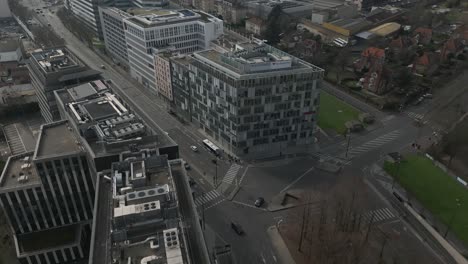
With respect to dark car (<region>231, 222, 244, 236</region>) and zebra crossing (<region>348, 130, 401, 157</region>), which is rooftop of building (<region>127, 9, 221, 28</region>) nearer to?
zebra crossing (<region>348, 130, 401, 157</region>)

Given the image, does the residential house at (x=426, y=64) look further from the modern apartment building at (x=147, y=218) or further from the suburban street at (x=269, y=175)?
the modern apartment building at (x=147, y=218)

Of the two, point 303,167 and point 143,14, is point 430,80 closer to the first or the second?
point 303,167

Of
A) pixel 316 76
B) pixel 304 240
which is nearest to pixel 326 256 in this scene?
pixel 304 240

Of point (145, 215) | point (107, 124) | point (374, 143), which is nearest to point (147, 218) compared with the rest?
point (145, 215)

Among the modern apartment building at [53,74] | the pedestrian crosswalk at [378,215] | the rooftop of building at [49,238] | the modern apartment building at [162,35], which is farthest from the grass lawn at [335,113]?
the rooftop of building at [49,238]

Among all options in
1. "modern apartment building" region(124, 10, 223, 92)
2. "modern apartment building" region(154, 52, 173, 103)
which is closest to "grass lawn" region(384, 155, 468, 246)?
"modern apartment building" region(154, 52, 173, 103)

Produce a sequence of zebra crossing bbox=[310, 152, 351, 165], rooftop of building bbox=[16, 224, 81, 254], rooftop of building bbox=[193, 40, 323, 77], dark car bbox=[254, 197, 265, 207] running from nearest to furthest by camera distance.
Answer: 1. rooftop of building bbox=[16, 224, 81, 254]
2. dark car bbox=[254, 197, 265, 207]
3. rooftop of building bbox=[193, 40, 323, 77]
4. zebra crossing bbox=[310, 152, 351, 165]
